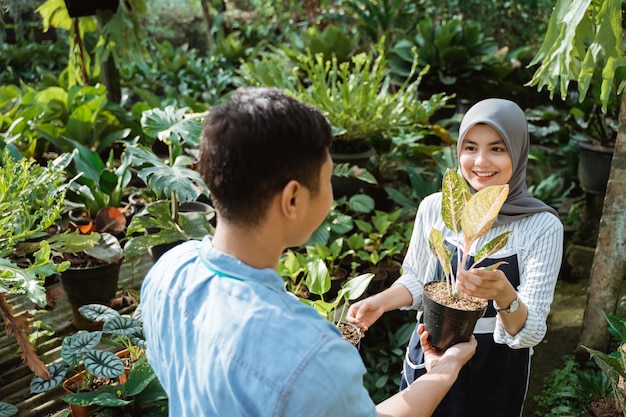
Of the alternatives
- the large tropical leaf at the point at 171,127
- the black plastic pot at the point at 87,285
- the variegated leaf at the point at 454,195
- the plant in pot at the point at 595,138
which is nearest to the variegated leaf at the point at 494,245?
the variegated leaf at the point at 454,195

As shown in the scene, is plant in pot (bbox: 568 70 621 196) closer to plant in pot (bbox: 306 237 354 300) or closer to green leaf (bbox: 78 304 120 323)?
plant in pot (bbox: 306 237 354 300)

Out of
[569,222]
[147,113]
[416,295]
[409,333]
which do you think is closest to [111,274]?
[147,113]

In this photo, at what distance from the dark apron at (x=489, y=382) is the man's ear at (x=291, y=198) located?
1.01 m

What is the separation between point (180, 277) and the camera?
1.06 meters

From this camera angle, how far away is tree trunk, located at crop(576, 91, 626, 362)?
2.67 metres

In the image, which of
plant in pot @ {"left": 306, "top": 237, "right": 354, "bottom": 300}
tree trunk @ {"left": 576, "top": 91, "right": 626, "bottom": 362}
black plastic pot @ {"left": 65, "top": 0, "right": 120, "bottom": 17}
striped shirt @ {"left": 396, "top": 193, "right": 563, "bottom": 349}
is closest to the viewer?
striped shirt @ {"left": 396, "top": 193, "right": 563, "bottom": 349}

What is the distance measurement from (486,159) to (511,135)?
96mm

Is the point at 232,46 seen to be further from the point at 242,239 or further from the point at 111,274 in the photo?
the point at 242,239

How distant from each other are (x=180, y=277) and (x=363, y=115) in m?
→ 3.01

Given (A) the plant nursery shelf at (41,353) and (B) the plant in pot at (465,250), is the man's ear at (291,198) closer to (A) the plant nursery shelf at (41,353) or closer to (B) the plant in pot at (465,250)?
Result: (B) the plant in pot at (465,250)

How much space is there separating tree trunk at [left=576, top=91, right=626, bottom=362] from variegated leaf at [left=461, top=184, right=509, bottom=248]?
151 centimetres

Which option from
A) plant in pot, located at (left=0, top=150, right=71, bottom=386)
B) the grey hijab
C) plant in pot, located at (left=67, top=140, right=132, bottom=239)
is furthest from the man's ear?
plant in pot, located at (left=67, top=140, right=132, bottom=239)

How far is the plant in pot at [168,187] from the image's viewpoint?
2.68 m

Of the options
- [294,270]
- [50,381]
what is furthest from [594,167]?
[50,381]
